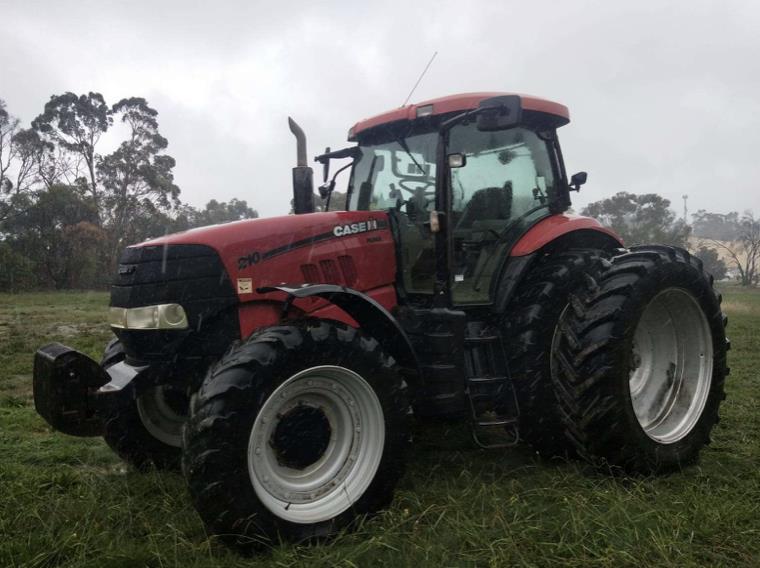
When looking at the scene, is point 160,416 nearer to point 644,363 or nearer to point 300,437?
point 300,437

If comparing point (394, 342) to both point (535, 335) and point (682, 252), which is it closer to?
point (535, 335)

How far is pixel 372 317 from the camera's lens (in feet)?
11.1

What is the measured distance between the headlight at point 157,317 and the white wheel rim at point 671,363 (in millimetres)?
2807

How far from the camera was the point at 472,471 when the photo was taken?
3.86 metres

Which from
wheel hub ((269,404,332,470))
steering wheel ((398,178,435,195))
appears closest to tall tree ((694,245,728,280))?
steering wheel ((398,178,435,195))

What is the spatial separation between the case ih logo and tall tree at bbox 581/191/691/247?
154 ft

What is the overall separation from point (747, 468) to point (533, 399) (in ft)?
4.34

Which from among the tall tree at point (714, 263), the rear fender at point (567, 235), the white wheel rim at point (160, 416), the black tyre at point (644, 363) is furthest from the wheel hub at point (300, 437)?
the tall tree at point (714, 263)

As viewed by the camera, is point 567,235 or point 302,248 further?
point 567,235

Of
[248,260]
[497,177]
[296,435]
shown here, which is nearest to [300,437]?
[296,435]

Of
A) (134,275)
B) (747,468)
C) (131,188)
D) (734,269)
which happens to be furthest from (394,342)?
(734,269)

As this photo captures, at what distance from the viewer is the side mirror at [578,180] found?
15.3ft

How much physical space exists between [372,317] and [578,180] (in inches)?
85.7

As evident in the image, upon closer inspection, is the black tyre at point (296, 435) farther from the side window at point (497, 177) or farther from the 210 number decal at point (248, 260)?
the side window at point (497, 177)
